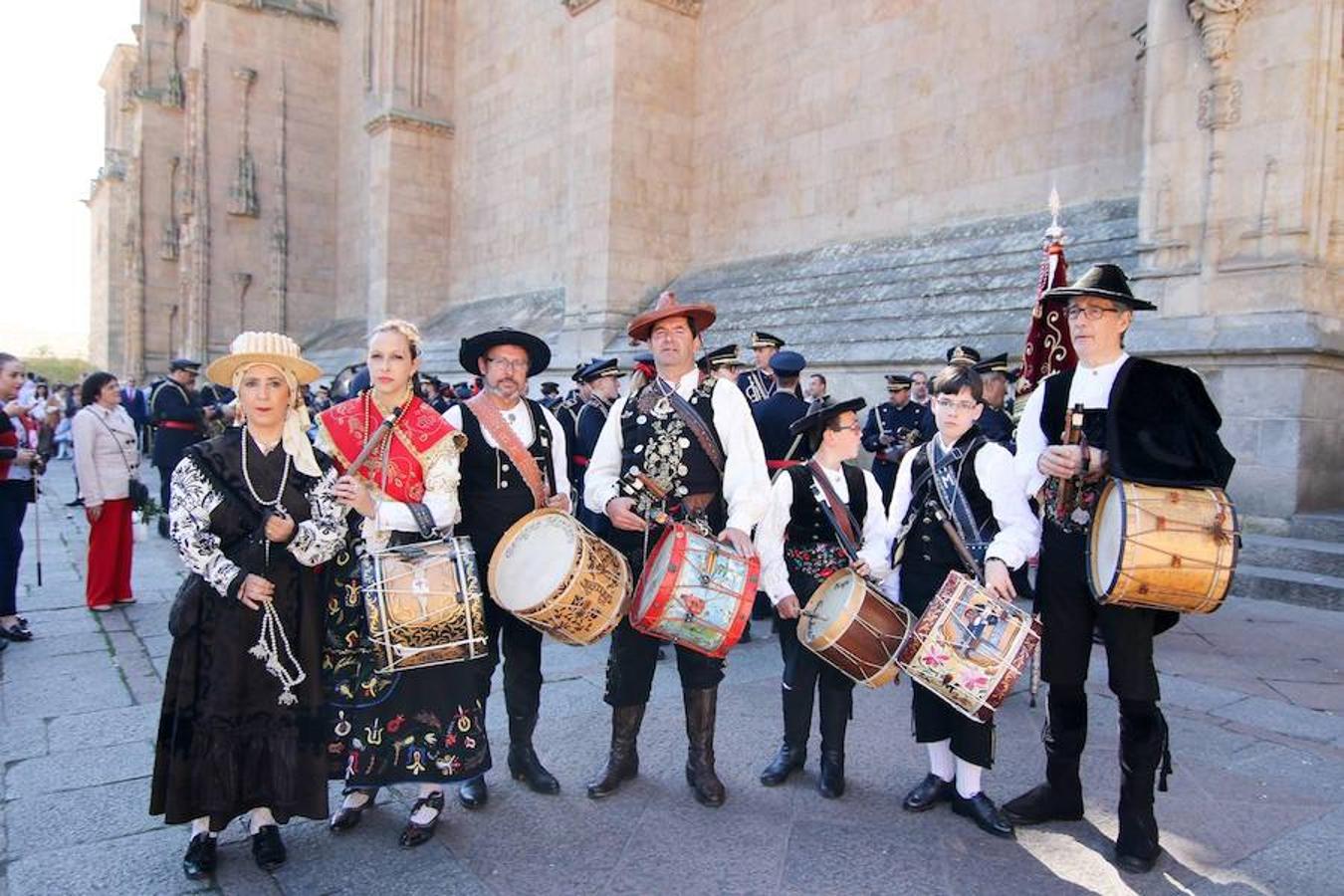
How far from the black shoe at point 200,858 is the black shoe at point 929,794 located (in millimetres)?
2484

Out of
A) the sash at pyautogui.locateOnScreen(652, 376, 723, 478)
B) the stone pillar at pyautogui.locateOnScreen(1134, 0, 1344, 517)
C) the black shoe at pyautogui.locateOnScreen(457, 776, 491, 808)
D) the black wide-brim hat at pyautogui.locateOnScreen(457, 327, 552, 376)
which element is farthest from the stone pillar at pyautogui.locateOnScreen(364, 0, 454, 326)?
the black shoe at pyautogui.locateOnScreen(457, 776, 491, 808)

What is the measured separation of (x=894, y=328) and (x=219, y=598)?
8280 mm

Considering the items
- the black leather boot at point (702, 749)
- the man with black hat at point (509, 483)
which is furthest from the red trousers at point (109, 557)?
the black leather boot at point (702, 749)

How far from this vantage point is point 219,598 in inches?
117

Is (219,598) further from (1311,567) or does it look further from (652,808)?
(1311,567)

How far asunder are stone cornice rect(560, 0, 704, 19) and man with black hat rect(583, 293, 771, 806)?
40.1ft

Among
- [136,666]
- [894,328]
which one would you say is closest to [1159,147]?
[894,328]

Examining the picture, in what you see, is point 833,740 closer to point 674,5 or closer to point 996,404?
point 996,404

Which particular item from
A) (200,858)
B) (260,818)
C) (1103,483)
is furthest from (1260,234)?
(200,858)

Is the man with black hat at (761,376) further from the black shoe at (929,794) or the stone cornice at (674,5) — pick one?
the stone cornice at (674,5)

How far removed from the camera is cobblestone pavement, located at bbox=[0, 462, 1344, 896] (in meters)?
2.94

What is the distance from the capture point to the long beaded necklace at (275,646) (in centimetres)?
299

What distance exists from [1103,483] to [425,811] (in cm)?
264

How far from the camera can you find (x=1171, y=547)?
2.75 meters
